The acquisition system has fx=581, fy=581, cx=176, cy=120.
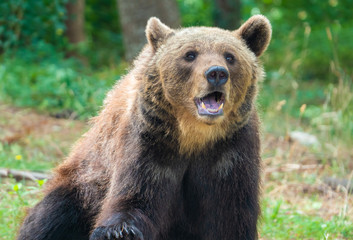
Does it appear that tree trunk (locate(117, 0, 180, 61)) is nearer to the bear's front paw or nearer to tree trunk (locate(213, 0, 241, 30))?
tree trunk (locate(213, 0, 241, 30))

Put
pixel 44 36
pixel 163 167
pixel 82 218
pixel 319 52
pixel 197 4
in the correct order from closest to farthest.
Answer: pixel 163 167, pixel 82 218, pixel 44 36, pixel 319 52, pixel 197 4

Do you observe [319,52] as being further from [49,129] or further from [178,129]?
[178,129]

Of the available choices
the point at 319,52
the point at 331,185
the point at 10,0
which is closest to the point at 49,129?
the point at 10,0

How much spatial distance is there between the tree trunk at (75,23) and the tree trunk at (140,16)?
4.18 meters

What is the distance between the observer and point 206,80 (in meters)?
4.49

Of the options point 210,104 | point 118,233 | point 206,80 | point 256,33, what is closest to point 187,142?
point 210,104

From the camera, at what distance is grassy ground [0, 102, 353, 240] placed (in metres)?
6.38

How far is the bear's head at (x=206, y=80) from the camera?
14.9 ft

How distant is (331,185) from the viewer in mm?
8195

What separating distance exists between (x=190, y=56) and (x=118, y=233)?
1541mm

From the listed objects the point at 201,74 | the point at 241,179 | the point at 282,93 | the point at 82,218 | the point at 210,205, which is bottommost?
the point at 82,218

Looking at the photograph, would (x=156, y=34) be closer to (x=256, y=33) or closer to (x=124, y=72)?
(x=256, y=33)

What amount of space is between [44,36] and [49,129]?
4.28 meters

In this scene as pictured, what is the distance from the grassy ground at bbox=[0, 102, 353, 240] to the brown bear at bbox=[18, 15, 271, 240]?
2.58 feet
